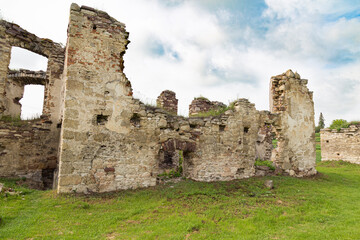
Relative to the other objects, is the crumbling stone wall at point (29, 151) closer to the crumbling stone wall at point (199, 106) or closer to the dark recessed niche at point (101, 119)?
the dark recessed niche at point (101, 119)

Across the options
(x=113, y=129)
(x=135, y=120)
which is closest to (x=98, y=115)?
(x=113, y=129)

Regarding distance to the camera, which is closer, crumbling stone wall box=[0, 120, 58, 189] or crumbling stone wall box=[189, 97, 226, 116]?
crumbling stone wall box=[0, 120, 58, 189]

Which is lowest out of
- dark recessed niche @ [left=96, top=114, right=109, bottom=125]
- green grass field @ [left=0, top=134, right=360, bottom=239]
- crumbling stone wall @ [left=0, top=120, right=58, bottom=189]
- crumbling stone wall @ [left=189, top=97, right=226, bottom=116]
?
green grass field @ [left=0, top=134, right=360, bottom=239]

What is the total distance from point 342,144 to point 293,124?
10102mm

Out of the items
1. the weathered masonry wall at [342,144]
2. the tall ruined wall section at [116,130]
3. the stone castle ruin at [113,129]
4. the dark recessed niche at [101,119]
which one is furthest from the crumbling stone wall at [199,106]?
the weathered masonry wall at [342,144]

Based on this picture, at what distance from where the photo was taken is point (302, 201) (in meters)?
6.69

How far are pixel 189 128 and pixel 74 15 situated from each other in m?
5.26

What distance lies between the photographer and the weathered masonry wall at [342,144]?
1670cm

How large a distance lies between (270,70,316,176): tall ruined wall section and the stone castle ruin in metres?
0.05

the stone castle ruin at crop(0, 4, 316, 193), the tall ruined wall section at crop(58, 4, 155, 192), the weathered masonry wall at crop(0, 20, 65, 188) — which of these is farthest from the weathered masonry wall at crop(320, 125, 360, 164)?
the weathered masonry wall at crop(0, 20, 65, 188)

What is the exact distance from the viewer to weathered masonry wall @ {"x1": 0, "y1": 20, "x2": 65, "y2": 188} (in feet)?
26.9

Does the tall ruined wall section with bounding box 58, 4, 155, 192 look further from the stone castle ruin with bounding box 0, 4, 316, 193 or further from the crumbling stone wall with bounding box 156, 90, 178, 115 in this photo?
the crumbling stone wall with bounding box 156, 90, 178, 115

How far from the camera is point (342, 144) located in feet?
56.9

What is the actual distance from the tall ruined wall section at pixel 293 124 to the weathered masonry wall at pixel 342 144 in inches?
335
